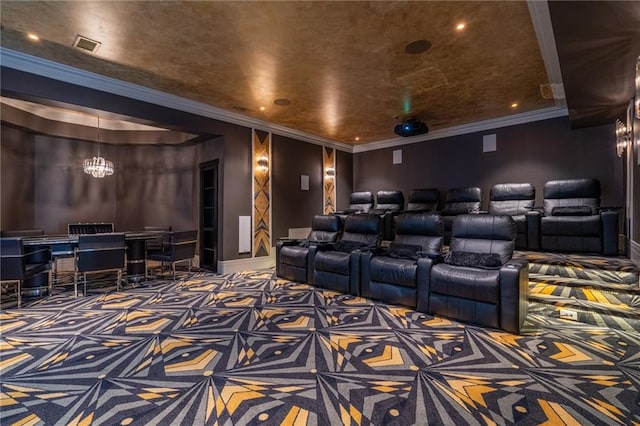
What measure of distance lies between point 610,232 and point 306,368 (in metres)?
5.03

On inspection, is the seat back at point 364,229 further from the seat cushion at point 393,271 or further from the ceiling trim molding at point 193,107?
the ceiling trim molding at point 193,107

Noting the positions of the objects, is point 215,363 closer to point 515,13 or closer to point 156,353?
point 156,353

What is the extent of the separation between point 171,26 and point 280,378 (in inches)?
136

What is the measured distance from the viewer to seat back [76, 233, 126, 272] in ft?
13.8

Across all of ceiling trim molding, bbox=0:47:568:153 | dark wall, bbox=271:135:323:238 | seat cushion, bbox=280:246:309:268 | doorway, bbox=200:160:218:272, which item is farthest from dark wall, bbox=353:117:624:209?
doorway, bbox=200:160:218:272

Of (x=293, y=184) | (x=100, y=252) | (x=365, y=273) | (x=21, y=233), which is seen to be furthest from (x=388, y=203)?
(x=21, y=233)

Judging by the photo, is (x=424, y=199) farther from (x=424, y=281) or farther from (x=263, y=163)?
(x=424, y=281)

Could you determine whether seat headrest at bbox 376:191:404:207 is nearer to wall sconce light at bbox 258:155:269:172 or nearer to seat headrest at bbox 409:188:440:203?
seat headrest at bbox 409:188:440:203

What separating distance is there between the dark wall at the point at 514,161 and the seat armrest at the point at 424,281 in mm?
4151

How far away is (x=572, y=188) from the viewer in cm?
526

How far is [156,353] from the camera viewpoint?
99.5 inches

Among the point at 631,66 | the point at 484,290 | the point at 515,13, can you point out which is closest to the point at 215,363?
the point at 484,290

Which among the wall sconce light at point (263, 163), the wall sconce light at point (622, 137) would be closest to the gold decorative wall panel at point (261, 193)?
the wall sconce light at point (263, 163)

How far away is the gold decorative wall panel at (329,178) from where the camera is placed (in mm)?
8086
